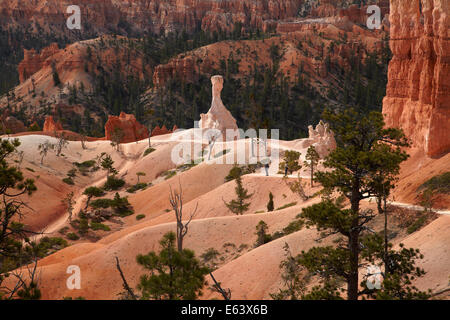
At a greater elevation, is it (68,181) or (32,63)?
(32,63)

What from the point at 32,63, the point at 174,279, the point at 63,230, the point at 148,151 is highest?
the point at 174,279

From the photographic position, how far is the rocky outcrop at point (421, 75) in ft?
89.3

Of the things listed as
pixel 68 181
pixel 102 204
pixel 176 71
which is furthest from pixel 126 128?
pixel 176 71

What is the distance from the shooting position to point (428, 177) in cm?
2473

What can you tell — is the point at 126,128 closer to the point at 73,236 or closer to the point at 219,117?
the point at 219,117

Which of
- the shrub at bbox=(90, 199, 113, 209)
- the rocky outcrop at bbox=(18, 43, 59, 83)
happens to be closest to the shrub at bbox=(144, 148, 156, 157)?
the shrub at bbox=(90, 199, 113, 209)

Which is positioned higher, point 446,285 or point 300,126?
point 446,285

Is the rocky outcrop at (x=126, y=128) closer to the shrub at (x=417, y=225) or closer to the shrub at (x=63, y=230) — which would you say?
the shrub at (x=63, y=230)

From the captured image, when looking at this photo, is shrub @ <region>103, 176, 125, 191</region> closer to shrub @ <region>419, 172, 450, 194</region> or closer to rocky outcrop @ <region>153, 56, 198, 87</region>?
shrub @ <region>419, 172, 450, 194</region>

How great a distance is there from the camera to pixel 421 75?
2941 cm
